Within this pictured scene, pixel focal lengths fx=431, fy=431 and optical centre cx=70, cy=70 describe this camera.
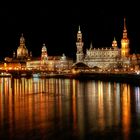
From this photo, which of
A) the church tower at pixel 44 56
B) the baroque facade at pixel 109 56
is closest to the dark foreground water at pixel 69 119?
the baroque facade at pixel 109 56

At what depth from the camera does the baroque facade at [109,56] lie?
10469 cm

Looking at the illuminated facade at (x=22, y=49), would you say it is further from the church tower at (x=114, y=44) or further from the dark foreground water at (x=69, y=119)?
the dark foreground water at (x=69, y=119)

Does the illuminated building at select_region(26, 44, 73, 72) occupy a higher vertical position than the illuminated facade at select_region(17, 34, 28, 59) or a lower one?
lower

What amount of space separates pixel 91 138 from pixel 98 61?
89.7m

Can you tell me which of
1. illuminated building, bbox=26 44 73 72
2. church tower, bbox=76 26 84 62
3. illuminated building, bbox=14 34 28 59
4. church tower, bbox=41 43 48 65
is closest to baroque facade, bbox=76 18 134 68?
church tower, bbox=76 26 84 62

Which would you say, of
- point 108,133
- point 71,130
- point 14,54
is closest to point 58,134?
point 71,130

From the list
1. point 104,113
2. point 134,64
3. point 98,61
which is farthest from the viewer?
point 98,61

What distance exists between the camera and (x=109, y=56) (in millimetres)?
107688

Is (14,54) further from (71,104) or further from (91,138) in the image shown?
(91,138)

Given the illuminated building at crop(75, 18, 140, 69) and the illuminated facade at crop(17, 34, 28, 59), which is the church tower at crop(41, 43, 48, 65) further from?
the illuminated building at crop(75, 18, 140, 69)

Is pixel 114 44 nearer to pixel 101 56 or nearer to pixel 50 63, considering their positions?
pixel 101 56

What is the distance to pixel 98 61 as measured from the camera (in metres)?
109

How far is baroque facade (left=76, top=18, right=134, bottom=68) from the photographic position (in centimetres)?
10469

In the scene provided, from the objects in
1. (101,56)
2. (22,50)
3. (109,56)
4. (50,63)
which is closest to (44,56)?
(50,63)
